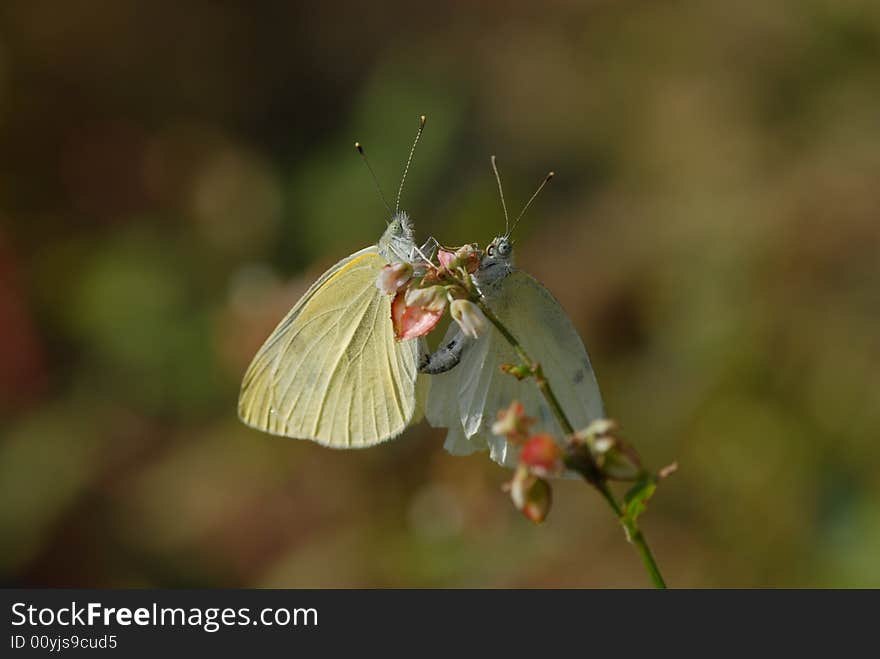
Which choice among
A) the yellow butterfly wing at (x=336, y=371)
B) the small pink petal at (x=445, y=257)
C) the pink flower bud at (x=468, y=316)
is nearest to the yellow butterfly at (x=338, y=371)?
the yellow butterfly wing at (x=336, y=371)

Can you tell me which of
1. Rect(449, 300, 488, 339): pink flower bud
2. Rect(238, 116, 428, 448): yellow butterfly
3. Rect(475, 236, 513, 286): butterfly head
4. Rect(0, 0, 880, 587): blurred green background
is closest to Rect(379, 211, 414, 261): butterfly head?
Rect(238, 116, 428, 448): yellow butterfly

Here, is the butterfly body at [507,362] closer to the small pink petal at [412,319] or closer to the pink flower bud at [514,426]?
the small pink petal at [412,319]

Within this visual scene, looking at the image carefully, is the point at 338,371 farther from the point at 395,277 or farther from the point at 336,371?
the point at 395,277

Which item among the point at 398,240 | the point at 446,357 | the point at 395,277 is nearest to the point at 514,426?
the point at 395,277

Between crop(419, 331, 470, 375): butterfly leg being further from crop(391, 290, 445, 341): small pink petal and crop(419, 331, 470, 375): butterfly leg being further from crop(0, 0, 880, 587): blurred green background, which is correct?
crop(0, 0, 880, 587): blurred green background

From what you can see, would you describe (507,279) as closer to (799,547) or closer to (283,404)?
(283,404)

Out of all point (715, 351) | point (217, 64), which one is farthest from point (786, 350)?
point (217, 64)

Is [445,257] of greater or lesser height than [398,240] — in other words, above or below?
below
